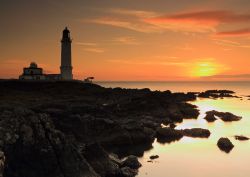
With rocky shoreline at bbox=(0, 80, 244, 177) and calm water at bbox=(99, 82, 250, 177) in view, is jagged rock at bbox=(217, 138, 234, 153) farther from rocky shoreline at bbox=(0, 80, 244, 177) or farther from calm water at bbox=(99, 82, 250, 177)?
rocky shoreline at bbox=(0, 80, 244, 177)

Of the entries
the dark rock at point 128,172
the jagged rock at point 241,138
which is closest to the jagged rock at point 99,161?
the dark rock at point 128,172

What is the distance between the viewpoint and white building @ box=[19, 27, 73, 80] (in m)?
89.4

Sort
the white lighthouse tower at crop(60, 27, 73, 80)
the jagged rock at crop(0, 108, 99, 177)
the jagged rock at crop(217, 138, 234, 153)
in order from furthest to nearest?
the white lighthouse tower at crop(60, 27, 73, 80) < the jagged rock at crop(217, 138, 234, 153) < the jagged rock at crop(0, 108, 99, 177)

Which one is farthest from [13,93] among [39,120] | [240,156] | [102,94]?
[39,120]

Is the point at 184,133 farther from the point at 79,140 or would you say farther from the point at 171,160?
the point at 79,140

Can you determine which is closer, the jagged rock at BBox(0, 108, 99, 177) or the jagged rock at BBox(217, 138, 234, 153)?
the jagged rock at BBox(0, 108, 99, 177)

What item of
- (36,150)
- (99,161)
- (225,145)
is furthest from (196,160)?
(36,150)

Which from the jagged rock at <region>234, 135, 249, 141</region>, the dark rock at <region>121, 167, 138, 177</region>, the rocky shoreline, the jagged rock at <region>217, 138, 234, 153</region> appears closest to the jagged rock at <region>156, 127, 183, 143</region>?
the rocky shoreline

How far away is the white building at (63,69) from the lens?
89.4 m

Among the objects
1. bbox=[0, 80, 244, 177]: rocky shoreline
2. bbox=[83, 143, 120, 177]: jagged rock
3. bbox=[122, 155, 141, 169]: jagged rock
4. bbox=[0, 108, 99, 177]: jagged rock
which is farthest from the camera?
bbox=[122, 155, 141, 169]: jagged rock

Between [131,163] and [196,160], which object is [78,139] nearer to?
[131,163]

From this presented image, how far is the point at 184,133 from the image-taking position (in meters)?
45.0

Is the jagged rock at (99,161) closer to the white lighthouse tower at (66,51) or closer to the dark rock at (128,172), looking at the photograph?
the dark rock at (128,172)

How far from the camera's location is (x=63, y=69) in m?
91.9
